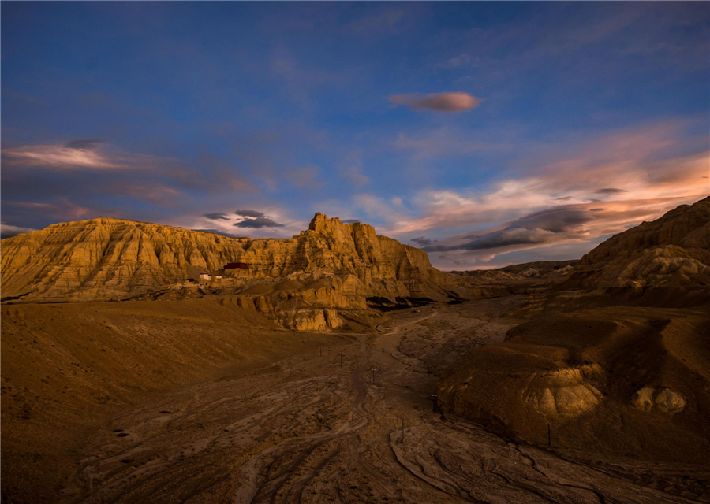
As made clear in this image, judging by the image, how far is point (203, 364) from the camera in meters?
25.3

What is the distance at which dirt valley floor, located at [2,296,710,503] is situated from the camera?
1000cm

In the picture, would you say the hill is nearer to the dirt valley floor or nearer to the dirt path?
the dirt valley floor

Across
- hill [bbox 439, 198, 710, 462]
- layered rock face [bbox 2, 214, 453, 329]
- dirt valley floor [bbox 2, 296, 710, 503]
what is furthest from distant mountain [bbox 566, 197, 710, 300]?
layered rock face [bbox 2, 214, 453, 329]

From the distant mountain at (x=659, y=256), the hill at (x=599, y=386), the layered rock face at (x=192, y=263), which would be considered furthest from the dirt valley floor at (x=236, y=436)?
the distant mountain at (x=659, y=256)

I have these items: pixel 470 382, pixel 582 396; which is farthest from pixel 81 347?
pixel 582 396

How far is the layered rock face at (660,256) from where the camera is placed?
143 ft

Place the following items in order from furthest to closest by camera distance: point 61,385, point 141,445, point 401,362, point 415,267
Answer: point 415,267, point 401,362, point 61,385, point 141,445

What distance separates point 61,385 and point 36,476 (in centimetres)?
716

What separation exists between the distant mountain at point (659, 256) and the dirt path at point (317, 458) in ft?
121

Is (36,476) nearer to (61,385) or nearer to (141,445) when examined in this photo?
(141,445)

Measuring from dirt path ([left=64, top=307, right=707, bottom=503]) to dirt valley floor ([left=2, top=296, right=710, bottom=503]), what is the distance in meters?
0.05

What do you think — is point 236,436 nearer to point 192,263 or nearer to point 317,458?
point 317,458

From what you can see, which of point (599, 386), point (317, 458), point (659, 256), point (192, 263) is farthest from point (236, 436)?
point (192, 263)

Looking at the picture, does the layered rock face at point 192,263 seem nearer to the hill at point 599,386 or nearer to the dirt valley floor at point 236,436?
the dirt valley floor at point 236,436
